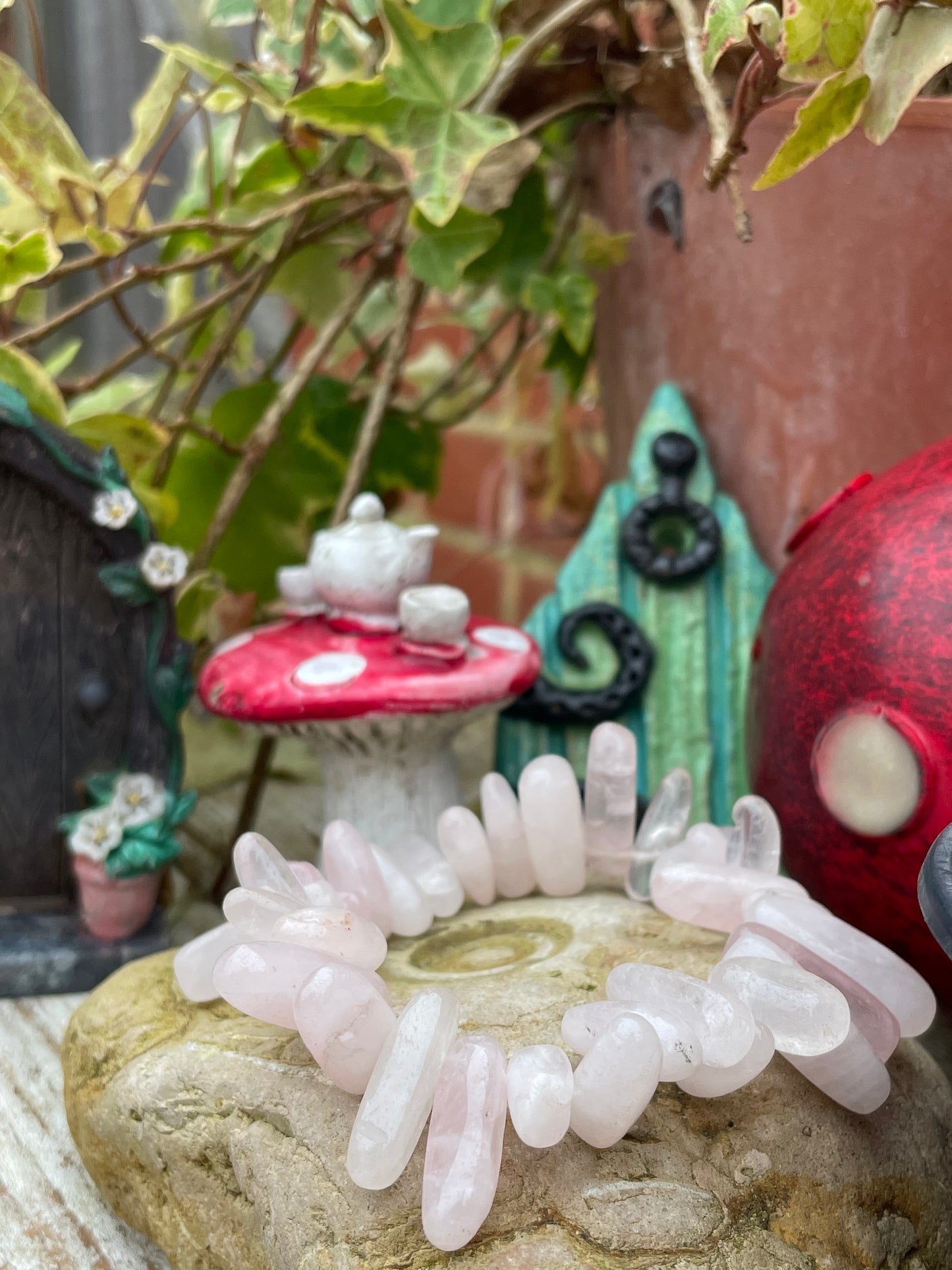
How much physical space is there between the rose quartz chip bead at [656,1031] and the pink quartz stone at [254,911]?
150 mm

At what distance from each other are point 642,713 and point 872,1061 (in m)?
0.39

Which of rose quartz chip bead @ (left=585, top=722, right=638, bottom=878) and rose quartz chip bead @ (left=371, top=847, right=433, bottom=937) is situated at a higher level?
rose quartz chip bead @ (left=585, top=722, right=638, bottom=878)

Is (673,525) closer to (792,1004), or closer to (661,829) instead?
(661,829)

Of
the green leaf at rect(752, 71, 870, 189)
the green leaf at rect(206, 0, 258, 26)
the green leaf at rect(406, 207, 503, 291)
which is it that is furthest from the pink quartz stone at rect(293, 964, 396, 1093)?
the green leaf at rect(206, 0, 258, 26)

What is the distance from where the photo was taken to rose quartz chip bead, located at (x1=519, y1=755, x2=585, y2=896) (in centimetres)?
69

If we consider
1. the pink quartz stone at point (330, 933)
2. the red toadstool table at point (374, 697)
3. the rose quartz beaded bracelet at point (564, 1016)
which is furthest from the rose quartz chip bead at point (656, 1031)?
the red toadstool table at point (374, 697)

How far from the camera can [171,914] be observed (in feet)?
2.95

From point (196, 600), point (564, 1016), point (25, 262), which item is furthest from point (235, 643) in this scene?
point (564, 1016)

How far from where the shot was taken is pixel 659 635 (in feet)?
2.93

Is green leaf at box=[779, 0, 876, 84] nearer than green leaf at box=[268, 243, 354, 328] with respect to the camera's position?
Yes

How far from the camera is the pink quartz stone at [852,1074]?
0.53 m

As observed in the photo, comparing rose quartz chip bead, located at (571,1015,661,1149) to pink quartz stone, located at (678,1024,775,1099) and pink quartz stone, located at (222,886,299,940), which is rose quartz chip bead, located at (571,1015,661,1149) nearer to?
pink quartz stone, located at (678,1024,775,1099)

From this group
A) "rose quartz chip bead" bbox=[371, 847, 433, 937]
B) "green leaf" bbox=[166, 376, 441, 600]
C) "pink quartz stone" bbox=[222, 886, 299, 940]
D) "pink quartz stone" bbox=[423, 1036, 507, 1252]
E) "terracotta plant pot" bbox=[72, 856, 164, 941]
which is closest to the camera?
"pink quartz stone" bbox=[423, 1036, 507, 1252]

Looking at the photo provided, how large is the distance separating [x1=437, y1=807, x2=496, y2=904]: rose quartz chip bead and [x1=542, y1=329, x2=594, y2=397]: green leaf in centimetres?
54
